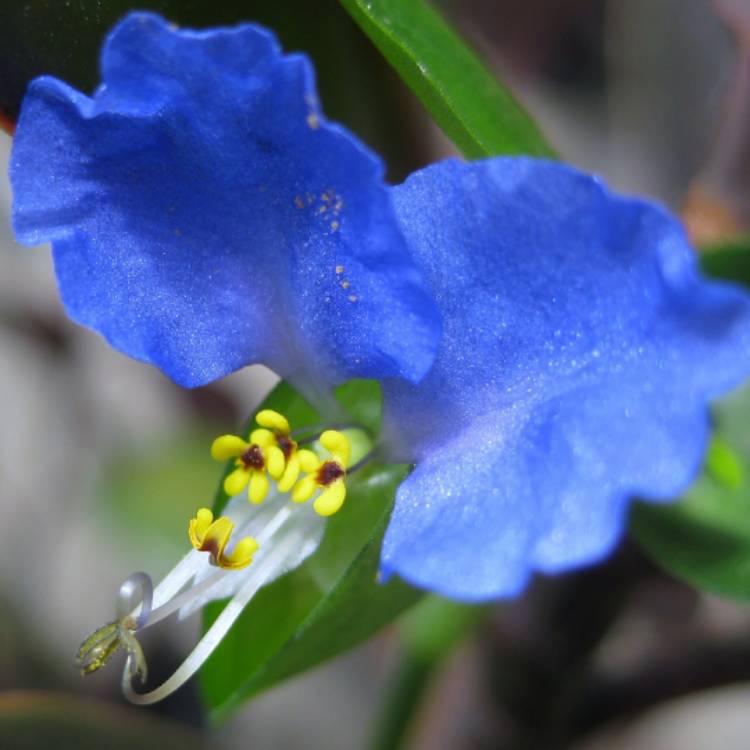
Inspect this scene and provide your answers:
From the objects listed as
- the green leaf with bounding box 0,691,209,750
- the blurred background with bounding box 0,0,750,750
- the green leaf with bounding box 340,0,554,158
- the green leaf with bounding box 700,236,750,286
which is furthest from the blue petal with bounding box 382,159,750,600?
the green leaf with bounding box 0,691,209,750

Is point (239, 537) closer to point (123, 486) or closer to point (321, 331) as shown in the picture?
point (321, 331)

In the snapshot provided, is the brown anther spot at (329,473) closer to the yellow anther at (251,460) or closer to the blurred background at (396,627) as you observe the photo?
the yellow anther at (251,460)

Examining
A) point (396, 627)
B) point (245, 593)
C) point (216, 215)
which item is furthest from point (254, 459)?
point (396, 627)

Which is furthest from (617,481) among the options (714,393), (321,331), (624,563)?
(624,563)

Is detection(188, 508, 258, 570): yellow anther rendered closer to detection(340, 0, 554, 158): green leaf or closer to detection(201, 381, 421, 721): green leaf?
detection(201, 381, 421, 721): green leaf

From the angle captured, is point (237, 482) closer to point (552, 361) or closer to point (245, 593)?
point (245, 593)

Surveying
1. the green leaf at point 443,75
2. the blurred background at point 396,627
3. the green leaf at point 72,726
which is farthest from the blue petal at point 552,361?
the green leaf at point 72,726
